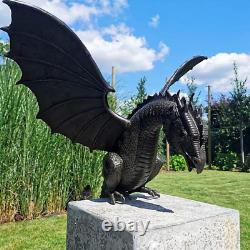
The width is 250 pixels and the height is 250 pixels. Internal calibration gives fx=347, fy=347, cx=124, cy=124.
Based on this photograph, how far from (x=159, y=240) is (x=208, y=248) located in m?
0.40

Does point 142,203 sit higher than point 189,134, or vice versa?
point 189,134

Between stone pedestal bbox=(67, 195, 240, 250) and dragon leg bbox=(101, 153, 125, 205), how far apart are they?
85mm

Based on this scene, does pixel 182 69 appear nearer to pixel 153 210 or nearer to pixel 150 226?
pixel 153 210

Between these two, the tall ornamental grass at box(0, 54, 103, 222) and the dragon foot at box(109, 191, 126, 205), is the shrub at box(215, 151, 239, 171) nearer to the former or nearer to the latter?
the tall ornamental grass at box(0, 54, 103, 222)

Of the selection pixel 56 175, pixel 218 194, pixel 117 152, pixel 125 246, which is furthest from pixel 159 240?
pixel 218 194

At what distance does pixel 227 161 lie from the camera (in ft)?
44.8

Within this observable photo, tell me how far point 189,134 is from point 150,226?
0.59 metres

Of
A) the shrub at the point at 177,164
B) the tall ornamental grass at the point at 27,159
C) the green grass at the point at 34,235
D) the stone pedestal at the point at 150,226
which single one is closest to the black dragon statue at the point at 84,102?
the stone pedestal at the point at 150,226

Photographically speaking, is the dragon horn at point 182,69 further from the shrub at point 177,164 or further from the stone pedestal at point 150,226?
the shrub at point 177,164

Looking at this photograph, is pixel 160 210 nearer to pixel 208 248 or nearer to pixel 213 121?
pixel 208 248

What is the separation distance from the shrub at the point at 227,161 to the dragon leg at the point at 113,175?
11.6m

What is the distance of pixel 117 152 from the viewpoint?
2.66m

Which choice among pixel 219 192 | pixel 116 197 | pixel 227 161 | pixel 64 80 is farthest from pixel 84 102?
pixel 227 161

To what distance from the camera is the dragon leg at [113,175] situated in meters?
2.55
